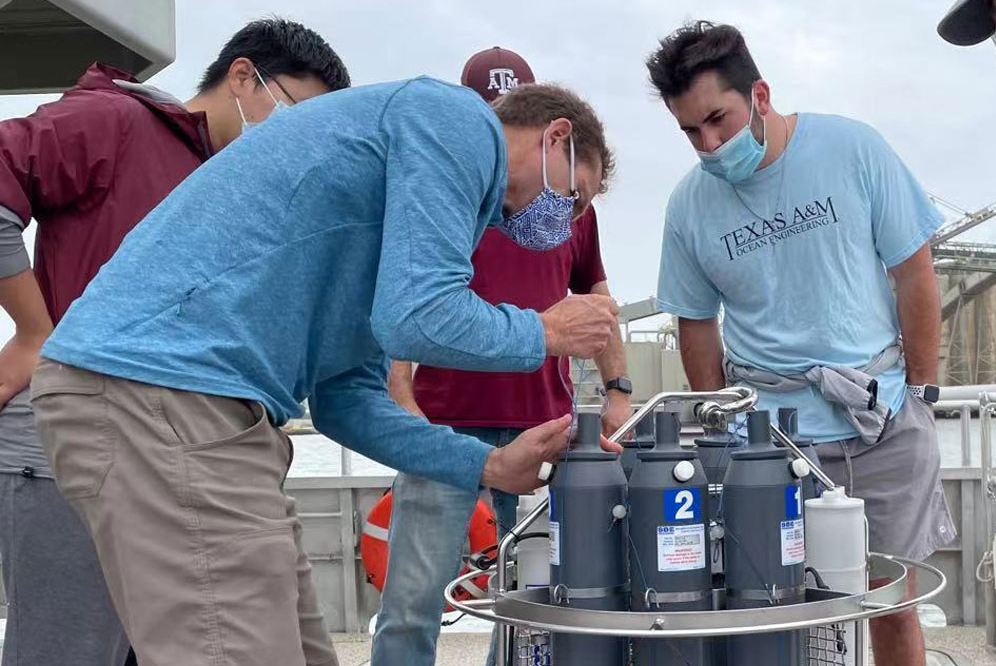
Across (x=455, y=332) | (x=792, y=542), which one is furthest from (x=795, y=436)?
(x=455, y=332)

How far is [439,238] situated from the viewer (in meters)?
1.53

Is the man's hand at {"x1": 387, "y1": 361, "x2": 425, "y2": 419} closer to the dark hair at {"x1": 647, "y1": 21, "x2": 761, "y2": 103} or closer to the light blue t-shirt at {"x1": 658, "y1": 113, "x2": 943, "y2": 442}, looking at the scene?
the light blue t-shirt at {"x1": 658, "y1": 113, "x2": 943, "y2": 442}

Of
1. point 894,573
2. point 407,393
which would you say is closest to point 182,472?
point 894,573

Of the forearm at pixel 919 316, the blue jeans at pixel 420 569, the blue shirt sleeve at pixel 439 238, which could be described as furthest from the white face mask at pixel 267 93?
the forearm at pixel 919 316

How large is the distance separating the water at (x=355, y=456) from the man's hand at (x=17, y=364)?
7.39 ft

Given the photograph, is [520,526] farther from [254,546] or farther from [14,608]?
[14,608]

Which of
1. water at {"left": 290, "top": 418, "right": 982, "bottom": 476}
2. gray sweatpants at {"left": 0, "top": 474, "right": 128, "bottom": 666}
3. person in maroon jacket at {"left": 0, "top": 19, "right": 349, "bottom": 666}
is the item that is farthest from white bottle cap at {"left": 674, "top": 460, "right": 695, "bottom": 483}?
water at {"left": 290, "top": 418, "right": 982, "bottom": 476}

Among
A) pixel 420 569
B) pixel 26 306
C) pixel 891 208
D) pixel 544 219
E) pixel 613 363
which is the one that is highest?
pixel 891 208

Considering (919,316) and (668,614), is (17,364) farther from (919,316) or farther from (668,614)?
(919,316)

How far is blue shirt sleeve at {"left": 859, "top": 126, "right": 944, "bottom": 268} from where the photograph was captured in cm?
265

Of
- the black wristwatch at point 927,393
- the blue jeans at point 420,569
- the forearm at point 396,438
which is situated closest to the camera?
the forearm at point 396,438

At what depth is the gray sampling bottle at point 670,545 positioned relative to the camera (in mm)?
1566

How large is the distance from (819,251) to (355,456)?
260 centimetres

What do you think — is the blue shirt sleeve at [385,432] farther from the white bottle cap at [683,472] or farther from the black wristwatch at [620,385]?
the black wristwatch at [620,385]
